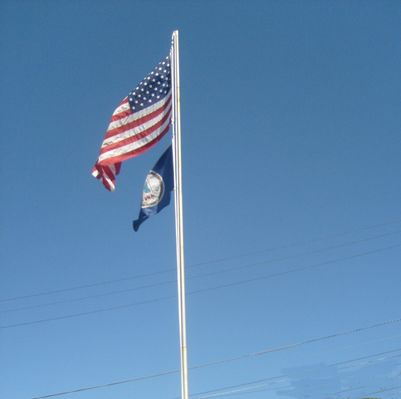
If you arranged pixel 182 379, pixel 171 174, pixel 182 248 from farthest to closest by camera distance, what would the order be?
pixel 171 174, pixel 182 248, pixel 182 379

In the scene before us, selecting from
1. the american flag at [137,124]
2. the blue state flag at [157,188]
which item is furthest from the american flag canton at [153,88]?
the blue state flag at [157,188]

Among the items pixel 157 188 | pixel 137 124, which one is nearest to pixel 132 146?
pixel 137 124

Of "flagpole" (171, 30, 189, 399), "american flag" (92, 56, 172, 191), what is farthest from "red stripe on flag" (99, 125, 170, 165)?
"flagpole" (171, 30, 189, 399)

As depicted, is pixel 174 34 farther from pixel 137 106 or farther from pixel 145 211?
pixel 145 211

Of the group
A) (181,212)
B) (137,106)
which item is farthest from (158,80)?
(181,212)

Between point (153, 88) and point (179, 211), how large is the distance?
2726 millimetres

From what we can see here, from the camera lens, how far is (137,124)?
12.4m

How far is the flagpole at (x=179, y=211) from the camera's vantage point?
1046 cm

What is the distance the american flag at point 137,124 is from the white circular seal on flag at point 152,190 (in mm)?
611

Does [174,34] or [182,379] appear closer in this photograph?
[182,379]

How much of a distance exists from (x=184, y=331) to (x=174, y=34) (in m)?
5.31

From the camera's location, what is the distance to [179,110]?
1210 cm

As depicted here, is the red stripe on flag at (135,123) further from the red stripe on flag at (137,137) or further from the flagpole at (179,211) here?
the flagpole at (179,211)

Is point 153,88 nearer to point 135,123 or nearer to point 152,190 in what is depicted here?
point 135,123
